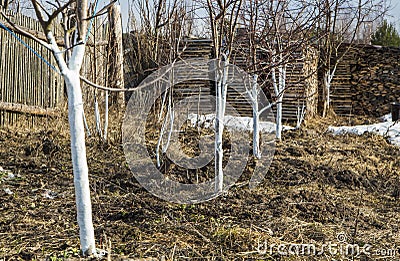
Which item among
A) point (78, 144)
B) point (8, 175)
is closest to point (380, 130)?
point (8, 175)

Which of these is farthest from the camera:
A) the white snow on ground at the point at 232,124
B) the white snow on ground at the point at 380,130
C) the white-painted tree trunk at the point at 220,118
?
the white snow on ground at the point at 380,130

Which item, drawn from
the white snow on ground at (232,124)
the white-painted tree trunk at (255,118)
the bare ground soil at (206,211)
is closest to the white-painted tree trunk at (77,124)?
the bare ground soil at (206,211)

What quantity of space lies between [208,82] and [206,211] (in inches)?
260

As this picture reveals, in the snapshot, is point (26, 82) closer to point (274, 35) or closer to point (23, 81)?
point (23, 81)

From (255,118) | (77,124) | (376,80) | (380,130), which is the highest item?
(376,80)

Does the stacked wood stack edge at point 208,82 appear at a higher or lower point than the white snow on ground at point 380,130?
higher

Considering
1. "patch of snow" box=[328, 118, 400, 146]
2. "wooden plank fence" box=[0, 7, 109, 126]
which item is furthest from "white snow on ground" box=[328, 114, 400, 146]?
"wooden plank fence" box=[0, 7, 109, 126]

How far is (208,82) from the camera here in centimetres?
971

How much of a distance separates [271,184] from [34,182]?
90.0 inches

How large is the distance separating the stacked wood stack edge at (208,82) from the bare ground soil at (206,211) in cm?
97

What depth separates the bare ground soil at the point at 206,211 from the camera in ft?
8.87

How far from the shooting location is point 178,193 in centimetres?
380

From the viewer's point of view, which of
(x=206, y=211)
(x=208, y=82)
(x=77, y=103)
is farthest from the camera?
(x=208, y=82)

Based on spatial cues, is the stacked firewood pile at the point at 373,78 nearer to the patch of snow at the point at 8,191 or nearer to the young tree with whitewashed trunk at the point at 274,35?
the young tree with whitewashed trunk at the point at 274,35
